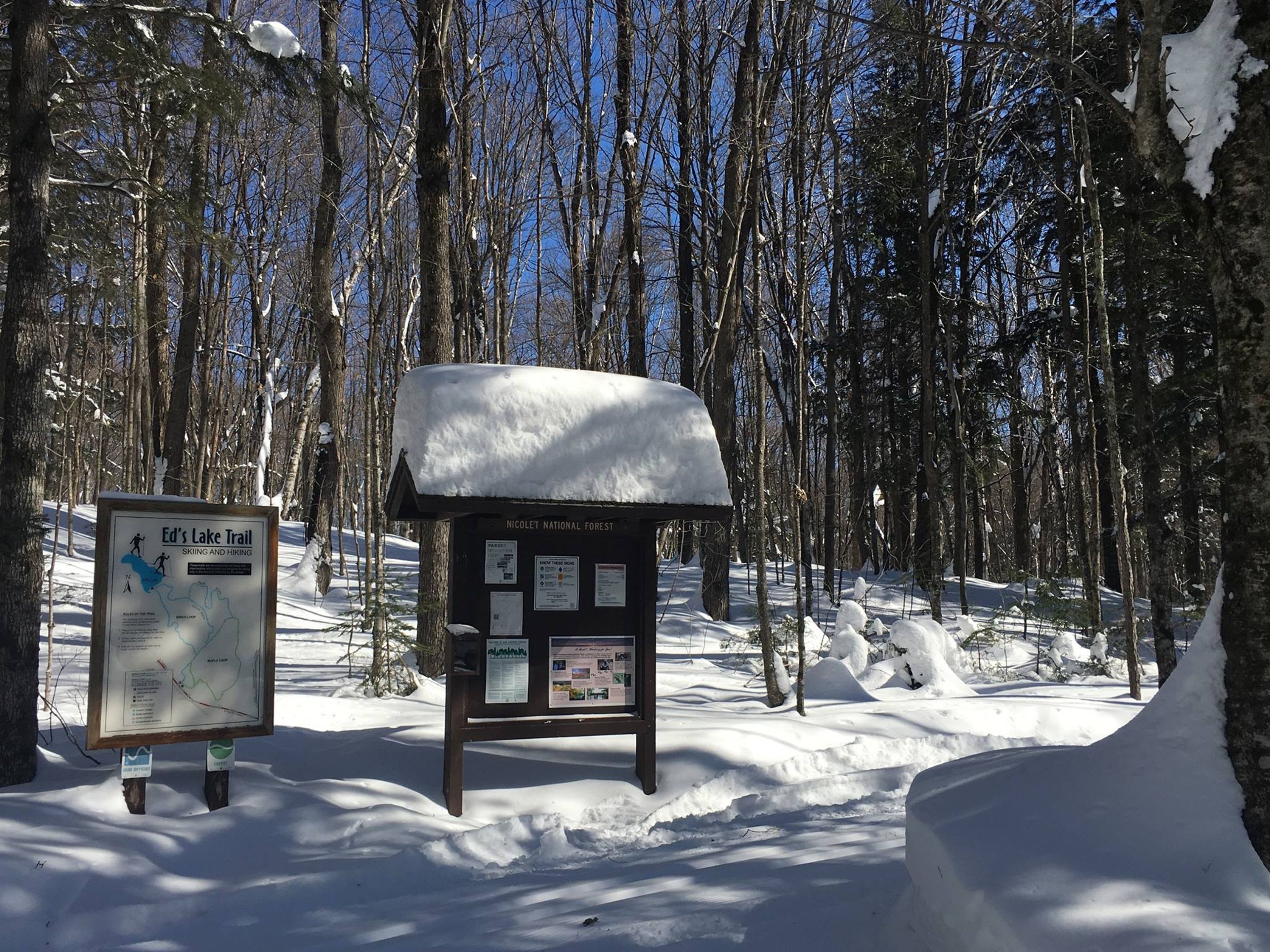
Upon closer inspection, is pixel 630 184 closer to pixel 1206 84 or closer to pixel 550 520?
pixel 550 520

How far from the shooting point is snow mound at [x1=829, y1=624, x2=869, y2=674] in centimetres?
1009

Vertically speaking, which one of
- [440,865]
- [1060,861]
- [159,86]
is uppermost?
[159,86]

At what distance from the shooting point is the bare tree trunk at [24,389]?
5.45 meters

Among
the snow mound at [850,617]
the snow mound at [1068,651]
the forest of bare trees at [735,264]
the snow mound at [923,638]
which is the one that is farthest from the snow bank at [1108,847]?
the snow mound at [1068,651]

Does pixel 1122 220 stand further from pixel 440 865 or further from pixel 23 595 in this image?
pixel 23 595

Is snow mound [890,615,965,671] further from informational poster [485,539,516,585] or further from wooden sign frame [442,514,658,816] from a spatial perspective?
informational poster [485,539,516,585]

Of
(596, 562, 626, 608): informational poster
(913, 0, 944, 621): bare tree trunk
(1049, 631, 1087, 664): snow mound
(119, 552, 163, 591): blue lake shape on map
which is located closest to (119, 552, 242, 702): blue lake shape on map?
(119, 552, 163, 591): blue lake shape on map

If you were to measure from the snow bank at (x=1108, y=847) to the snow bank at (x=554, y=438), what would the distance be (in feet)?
9.55

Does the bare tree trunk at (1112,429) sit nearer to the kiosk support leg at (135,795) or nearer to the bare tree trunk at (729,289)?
the bare tree trunk at (729,289)

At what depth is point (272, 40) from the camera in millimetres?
7332

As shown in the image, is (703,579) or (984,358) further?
(984,358)

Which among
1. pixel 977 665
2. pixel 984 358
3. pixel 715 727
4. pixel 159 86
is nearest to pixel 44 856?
pixel 715 727

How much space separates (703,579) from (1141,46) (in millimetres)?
12038

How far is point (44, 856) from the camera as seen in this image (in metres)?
4.38
